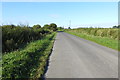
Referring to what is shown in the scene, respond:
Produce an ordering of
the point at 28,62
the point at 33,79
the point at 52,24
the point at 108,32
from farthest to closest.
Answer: the point at 52,24
the point at 108,32
the point at 28,62
the point at 33,79

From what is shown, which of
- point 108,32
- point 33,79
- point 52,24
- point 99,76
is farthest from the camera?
point 52,24

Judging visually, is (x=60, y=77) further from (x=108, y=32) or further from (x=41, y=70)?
(x=108, y=32)

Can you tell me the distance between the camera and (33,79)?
15.9 feet

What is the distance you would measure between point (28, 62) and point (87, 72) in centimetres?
308

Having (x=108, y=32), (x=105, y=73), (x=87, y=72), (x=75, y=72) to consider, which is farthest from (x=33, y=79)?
(x=108, y=32)

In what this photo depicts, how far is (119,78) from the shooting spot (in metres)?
4.97

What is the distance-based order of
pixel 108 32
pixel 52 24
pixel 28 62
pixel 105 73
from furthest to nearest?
pixel 52 24 → pixel 108 32 → pixel 28 62 → pixel 105 73

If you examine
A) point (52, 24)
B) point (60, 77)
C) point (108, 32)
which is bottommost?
point (60, 77)

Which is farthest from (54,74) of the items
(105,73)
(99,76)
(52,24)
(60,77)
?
(52,24)

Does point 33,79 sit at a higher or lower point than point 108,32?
lower

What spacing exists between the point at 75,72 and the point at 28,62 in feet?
8.55

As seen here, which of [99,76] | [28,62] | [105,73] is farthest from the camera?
[28,62]

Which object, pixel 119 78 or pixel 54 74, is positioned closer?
pixel 119 78

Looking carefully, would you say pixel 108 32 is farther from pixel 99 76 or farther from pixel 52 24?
pixel 52 24
